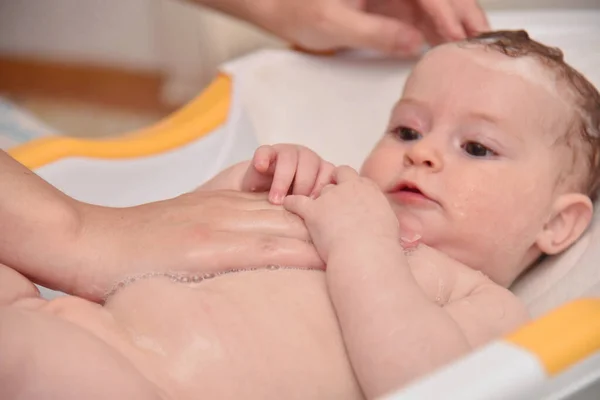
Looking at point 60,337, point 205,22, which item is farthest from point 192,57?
point 60,337

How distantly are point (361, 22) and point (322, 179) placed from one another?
43cm

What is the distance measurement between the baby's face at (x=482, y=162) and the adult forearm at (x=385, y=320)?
5.9 inches

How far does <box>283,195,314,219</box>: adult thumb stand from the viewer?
0.82 meters

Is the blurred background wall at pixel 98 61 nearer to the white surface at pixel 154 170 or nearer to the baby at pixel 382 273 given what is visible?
the white surface at pixel 154 170

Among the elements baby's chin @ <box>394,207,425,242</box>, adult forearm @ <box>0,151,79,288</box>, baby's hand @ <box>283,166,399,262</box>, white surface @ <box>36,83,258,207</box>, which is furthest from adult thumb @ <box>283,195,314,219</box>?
white surface @ <box>36,83,258,207</box>

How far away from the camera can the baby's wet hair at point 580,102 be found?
94 centimetres

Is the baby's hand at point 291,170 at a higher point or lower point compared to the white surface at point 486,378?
higher

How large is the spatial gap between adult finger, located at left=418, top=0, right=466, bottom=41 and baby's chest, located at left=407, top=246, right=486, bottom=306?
1.58 feet

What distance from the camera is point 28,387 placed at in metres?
0.61

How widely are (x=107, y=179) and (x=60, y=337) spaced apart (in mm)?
514

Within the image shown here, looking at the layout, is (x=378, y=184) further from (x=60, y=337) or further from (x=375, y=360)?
(x=60, y=337)

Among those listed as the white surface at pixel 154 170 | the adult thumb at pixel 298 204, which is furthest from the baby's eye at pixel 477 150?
the white surface at pixel 154 170

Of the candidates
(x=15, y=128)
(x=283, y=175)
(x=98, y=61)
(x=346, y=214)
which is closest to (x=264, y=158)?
(x=283, y=175)

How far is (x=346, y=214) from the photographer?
78cm
